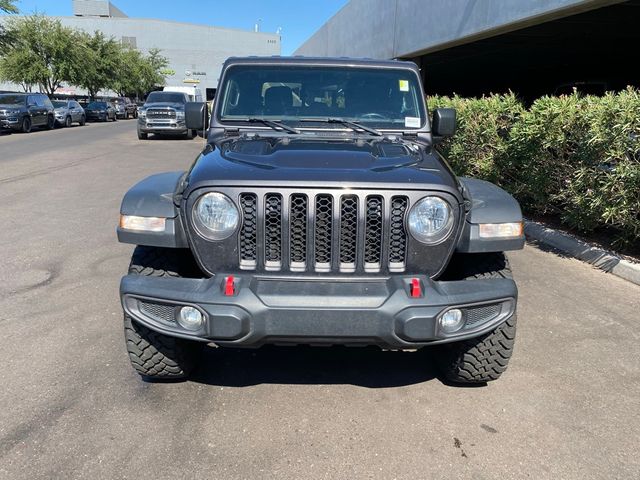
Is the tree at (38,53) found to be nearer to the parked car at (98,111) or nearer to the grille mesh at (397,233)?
the parked car at (98,111)

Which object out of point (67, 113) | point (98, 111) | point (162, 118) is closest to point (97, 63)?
point (98, 111)

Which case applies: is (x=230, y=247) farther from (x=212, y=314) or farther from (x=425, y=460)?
(x=425, y=460)

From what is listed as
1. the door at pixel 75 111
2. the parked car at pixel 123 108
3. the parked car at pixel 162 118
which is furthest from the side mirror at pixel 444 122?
the parked car at pixel 123 108

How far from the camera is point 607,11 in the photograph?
1244 cm

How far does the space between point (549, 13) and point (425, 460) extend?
10.6m

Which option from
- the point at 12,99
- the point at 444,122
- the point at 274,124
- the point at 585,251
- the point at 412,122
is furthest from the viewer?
the point at 12,99

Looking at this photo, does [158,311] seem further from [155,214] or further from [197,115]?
[197,115]

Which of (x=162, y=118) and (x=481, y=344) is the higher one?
(x=162, y=118)

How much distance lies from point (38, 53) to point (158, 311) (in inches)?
1659

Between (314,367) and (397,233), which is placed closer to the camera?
(397,233)

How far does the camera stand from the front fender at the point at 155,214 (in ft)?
9.14

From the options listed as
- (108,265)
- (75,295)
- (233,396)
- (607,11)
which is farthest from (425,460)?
(607,11)

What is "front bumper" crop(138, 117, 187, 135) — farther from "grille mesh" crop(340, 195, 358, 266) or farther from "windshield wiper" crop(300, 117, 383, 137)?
"grille mesh" crop(340, 195, 358, 266)

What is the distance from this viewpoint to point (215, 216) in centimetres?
270
